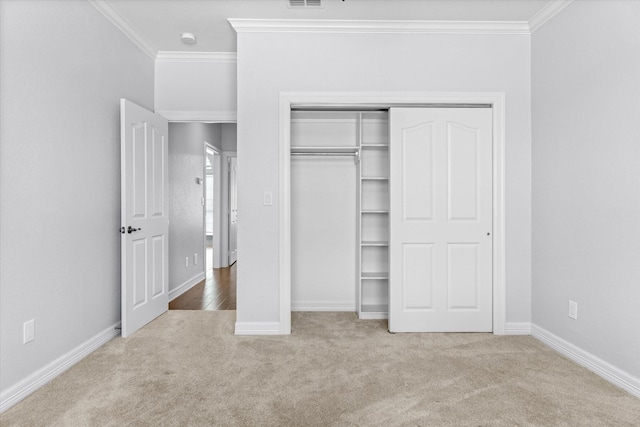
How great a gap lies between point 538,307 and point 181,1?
154 inches

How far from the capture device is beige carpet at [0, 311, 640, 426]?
1.93 meters

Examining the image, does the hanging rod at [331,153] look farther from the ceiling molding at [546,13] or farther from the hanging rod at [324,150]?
the ceiling molding at [546,13]

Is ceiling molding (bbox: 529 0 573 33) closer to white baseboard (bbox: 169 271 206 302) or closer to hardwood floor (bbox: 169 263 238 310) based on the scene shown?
hardwood floor (bbox: 169 263 238 310)

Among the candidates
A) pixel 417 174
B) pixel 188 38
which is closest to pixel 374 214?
pixel 417 174

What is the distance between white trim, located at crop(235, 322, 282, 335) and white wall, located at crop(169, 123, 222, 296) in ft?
5.38

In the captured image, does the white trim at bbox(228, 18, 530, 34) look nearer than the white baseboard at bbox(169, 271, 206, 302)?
Yes

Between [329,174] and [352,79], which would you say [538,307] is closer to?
[329,174]

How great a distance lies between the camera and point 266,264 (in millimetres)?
3215

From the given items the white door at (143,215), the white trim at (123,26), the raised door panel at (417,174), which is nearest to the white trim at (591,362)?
the raised door panel at (417,174)

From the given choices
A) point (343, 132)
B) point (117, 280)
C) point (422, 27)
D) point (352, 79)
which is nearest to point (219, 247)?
point (117, 280)

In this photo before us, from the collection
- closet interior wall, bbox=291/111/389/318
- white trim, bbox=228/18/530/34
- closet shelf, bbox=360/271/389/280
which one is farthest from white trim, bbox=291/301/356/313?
white trim, bbox=228/18/530/34

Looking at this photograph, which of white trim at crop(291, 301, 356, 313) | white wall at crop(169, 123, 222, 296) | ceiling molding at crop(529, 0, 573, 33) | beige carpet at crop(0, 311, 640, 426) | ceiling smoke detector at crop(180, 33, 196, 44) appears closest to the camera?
beige carpet at crop(0, 311, 640, 426)

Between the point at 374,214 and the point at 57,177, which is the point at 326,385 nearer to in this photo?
the point at 374,214

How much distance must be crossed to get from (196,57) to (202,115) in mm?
612
